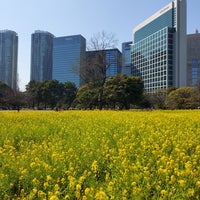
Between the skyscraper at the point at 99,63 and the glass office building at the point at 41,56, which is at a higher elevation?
the glass office building at the point at 41,56

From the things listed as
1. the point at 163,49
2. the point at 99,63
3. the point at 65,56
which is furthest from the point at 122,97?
the point at 163,49

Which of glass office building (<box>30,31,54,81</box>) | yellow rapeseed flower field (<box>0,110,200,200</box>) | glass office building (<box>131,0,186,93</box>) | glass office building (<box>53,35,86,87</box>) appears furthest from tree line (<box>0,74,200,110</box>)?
glass office building (<box>131,0,186,93</box>)

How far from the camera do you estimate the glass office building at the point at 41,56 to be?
294ft

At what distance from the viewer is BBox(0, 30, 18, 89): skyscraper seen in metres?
70.1

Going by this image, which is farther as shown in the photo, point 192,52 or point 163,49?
point 192,52

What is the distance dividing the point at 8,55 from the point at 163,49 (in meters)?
48.9

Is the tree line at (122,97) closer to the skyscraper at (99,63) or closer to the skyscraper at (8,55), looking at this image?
the skyscraper at (99,63)

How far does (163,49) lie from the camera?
100438mm

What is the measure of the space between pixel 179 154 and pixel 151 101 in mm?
52753

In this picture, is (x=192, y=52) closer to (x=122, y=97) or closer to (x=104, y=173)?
(x=122, y=97)

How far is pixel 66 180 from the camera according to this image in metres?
3.69

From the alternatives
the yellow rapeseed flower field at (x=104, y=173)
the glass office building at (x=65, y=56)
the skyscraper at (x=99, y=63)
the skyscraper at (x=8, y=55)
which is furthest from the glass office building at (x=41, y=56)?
the yellow rapeseed flower field at (x=104, y=173)

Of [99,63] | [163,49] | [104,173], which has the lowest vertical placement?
[104,173]

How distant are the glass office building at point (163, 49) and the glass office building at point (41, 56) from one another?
3207 cm
